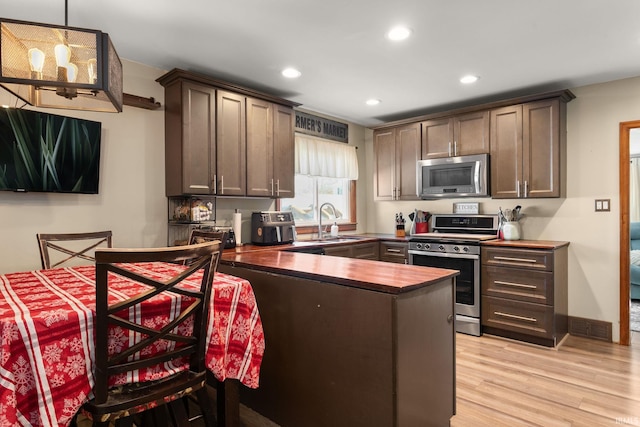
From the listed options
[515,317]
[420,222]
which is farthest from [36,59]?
[420,222]

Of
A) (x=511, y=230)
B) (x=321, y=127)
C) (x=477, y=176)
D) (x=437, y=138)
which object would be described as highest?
(x=321, y=127)

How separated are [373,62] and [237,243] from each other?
1.98 metres

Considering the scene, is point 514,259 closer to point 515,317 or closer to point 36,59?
point 515,317

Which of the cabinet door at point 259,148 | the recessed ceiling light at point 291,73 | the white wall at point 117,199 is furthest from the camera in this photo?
the cabinet door at point 259,148

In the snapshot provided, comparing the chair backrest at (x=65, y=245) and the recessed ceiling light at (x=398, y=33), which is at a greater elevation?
the recessed ceiling light at (x=398, y=33)

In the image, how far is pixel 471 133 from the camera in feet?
13.2

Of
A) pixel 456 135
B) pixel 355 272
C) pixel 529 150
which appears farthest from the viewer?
pixel 456 135

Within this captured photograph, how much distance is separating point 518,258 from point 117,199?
3454 millimetres

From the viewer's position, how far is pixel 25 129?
2.40 m

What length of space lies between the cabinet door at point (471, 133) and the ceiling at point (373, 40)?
0.33m

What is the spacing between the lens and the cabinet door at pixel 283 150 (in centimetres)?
367

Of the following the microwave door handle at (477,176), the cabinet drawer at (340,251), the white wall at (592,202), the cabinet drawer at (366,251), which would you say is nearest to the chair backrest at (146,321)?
the cabinet drawer at (340,251)

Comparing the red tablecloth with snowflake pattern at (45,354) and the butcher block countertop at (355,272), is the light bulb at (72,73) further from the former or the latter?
the butcher block countertop at (355,272)

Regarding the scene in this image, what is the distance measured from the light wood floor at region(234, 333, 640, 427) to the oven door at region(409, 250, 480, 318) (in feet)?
1.05
